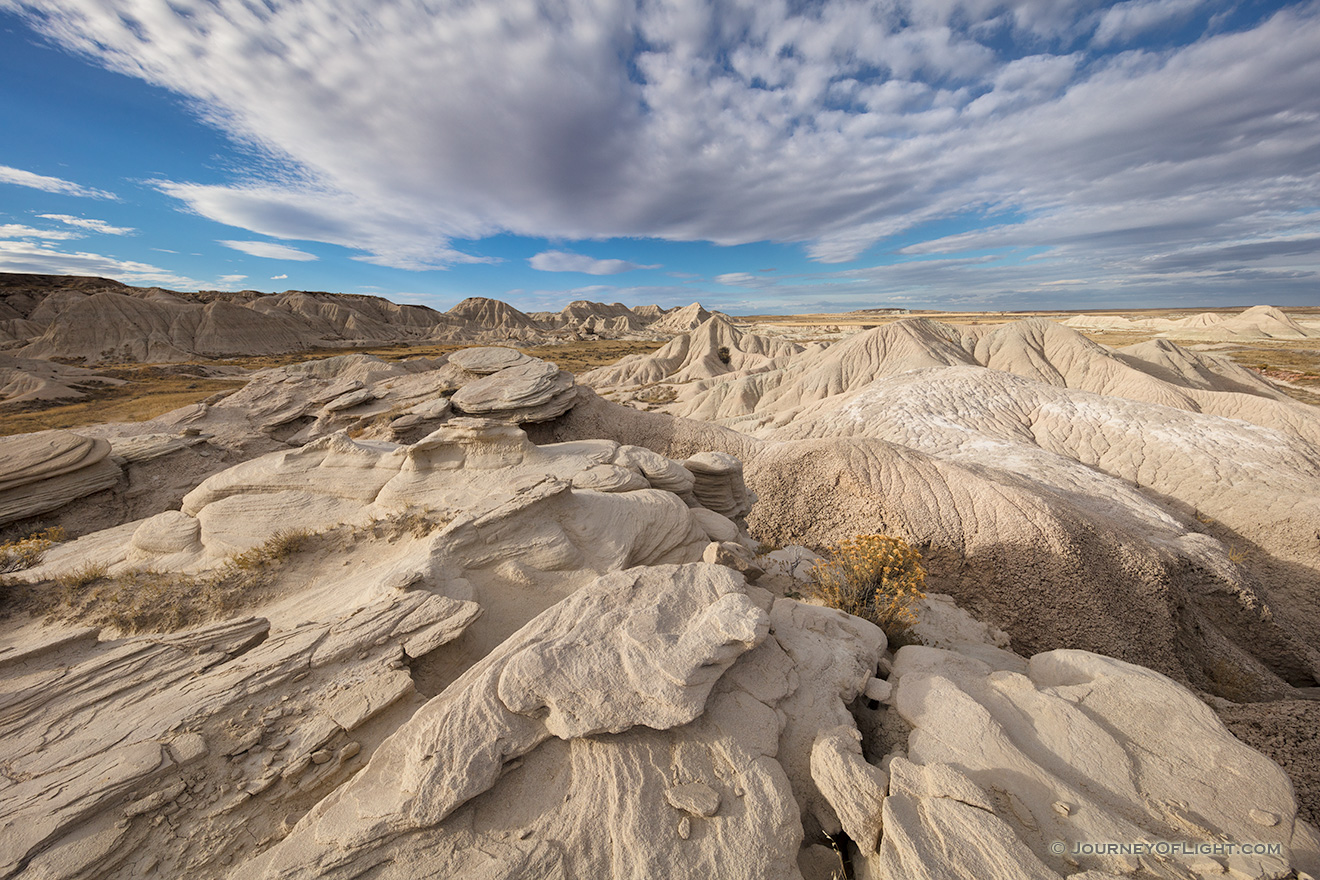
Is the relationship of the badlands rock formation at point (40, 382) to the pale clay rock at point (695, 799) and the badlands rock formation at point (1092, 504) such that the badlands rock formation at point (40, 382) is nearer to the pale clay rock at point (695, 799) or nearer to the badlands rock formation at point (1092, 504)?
the badlands rock formation at point (1092, 504)

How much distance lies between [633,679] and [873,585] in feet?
13.5

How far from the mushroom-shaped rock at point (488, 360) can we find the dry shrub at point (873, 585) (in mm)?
11271

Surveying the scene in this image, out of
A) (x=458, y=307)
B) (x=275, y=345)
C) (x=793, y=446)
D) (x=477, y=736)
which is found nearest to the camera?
(x=477, y=736)

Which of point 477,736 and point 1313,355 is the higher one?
point 1313,355

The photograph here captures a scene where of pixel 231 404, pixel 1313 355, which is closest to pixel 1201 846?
pixel 231 404

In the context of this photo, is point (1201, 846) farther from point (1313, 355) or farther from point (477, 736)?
point (1313, 355)

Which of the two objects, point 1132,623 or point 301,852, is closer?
point 301,852

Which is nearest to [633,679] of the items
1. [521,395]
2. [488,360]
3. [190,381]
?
[521,395]

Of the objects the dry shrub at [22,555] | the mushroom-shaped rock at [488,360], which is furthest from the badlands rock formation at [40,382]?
the dry shrub at [22,555]

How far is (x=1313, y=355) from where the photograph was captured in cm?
4716

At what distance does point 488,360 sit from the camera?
15289 mm

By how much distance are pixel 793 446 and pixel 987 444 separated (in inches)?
242

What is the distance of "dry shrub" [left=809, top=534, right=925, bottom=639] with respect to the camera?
5727 mm

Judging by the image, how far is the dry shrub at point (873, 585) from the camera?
5727mm
